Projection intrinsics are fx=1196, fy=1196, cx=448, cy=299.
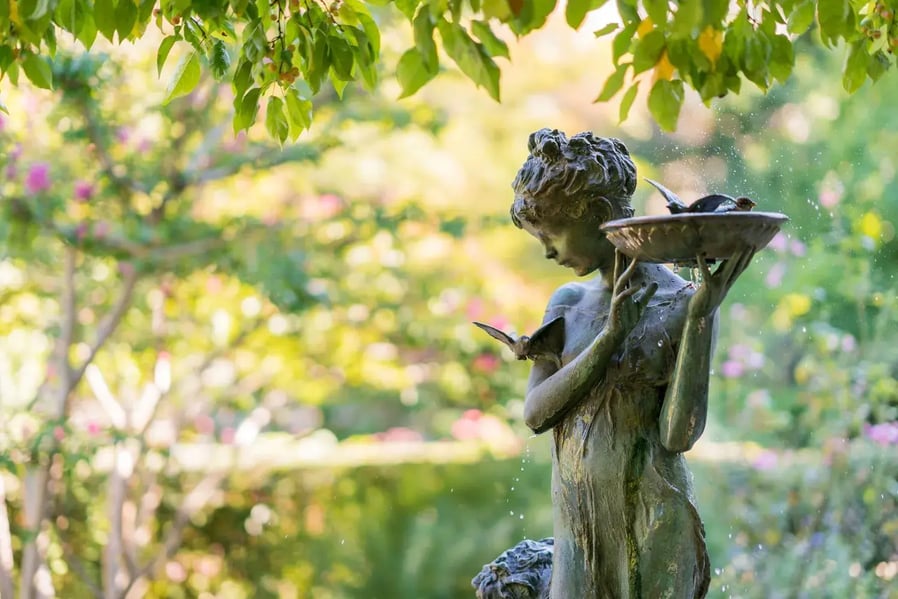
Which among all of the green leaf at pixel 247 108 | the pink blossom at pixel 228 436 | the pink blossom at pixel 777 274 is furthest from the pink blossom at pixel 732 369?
the green leaf at pixel 247 108

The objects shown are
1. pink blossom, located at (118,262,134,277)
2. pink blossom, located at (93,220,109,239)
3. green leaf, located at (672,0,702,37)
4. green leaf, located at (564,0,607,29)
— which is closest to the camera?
green leaf, located at (672,0,702,37)

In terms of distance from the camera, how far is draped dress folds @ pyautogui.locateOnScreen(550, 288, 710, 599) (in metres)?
2.76

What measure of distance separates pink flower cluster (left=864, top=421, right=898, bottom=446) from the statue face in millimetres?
3976

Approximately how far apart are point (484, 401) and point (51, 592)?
3112 mm

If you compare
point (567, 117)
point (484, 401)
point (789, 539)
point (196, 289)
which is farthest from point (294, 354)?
point (567, 117)

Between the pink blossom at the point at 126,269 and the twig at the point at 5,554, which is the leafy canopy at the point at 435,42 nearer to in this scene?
the pink blossom at the point at 126,269

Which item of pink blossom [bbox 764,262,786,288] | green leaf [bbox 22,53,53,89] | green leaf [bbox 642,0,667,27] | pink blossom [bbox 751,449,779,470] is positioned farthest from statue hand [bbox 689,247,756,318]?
pink blossom [bbox 764,262,786,288]

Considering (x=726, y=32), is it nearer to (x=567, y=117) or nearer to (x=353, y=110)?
(x=353, y=110)

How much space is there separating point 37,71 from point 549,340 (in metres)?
1.36

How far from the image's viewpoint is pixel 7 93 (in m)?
6.57

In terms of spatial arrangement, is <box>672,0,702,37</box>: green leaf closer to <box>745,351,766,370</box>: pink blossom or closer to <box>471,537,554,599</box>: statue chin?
<box>471,537,554,599</box>: statue chin

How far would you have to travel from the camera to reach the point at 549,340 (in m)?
2.95

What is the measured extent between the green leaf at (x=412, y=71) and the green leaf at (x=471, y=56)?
0.09 metres

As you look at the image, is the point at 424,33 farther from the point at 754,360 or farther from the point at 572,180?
the point at 754,360
